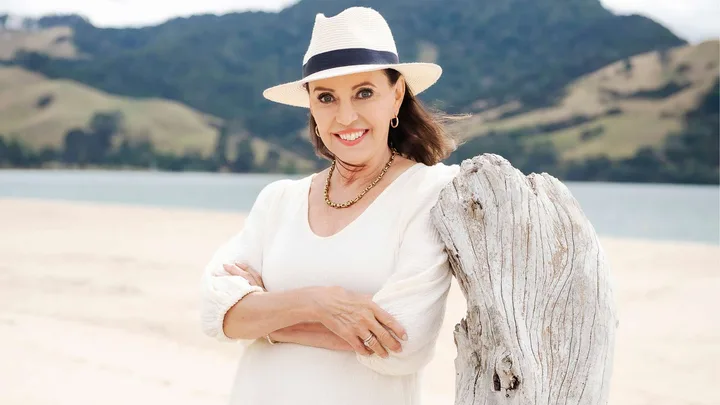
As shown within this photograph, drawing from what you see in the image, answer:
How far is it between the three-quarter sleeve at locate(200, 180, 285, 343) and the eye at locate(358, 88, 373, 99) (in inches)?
19.4

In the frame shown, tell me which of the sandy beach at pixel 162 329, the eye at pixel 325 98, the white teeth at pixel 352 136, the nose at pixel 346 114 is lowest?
the sandy beach at pixel 162 329

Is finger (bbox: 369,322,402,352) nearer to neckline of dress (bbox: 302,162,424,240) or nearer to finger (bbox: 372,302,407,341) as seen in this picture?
finger (bbox: 372,302,407,341)

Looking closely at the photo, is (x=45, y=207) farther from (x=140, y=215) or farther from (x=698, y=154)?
(x=698, y=154)

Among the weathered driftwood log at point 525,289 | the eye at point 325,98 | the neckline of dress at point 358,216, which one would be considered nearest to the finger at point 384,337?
the weathered driftwood log at point 525,289

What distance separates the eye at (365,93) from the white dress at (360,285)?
265mm

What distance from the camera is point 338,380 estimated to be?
2230 millimetres

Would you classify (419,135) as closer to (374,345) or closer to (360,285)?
(360,285)

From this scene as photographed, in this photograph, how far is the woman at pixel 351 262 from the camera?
6.85 feet

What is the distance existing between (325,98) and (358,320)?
0.67 meters

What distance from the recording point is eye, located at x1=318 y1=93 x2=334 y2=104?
227cm

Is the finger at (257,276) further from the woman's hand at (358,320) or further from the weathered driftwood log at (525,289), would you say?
the weathered driftwood log at (525,289)

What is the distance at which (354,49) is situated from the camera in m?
2.23

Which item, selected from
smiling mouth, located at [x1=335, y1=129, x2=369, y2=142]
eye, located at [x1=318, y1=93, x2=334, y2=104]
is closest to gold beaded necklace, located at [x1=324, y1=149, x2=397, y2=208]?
smiling mouth, located at [x1=335, y1=129, x2=369, y2=142]

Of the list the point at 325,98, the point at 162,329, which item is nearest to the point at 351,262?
the point at 325,98
